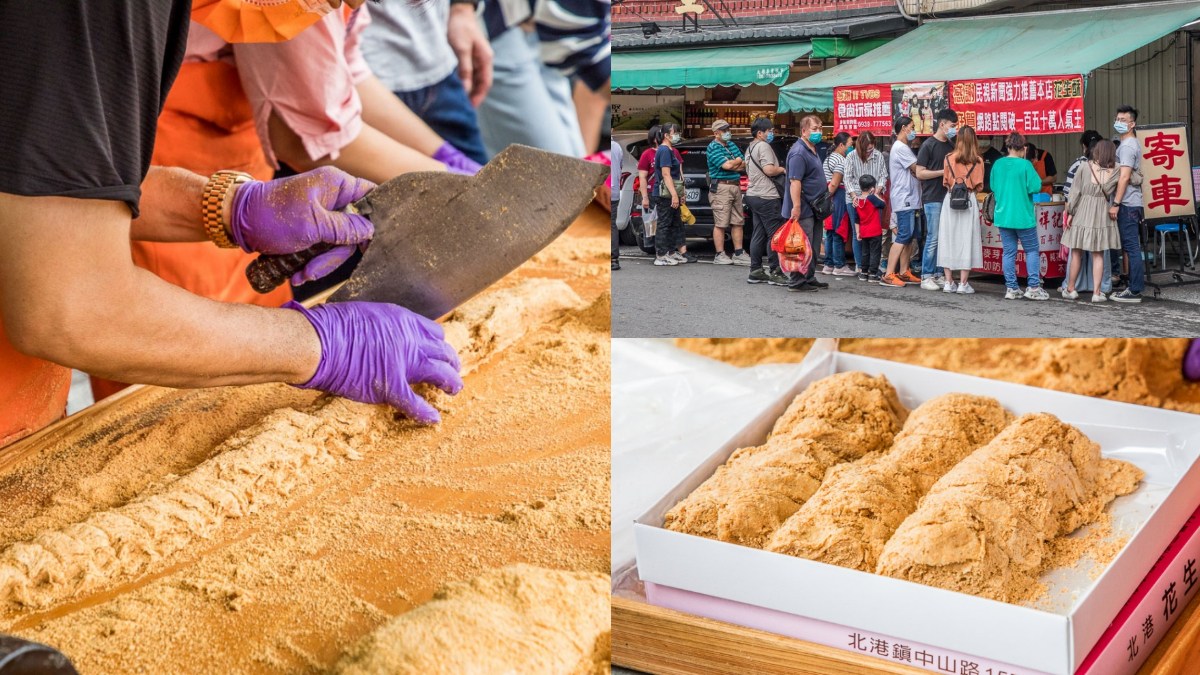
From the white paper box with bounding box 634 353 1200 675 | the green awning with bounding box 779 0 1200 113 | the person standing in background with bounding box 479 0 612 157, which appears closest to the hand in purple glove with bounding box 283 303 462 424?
the white paper box with bounding box 634 353 1200 675

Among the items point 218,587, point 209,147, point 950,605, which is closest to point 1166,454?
point 950,605

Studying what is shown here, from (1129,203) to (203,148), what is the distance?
3.30m

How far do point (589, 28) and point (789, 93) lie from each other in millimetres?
1156

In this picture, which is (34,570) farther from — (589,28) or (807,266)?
(589,28)

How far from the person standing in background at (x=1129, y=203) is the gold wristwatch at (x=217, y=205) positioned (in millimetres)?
3125

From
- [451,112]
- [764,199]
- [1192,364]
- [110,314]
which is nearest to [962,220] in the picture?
[764,199]

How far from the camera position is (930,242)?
378 cm

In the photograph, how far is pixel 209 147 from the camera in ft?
8.63

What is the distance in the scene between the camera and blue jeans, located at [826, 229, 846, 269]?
12.7 feet

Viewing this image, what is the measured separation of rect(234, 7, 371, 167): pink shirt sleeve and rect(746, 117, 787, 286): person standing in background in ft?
5.19

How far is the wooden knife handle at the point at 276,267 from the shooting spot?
2012 mm

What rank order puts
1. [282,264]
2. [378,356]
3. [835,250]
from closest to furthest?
[378,356] < [282,264] < [835,250]

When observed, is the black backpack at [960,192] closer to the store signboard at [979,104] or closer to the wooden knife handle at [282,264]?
the store signboard at [979,104]

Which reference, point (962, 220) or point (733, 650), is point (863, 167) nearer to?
point (962, 220)
